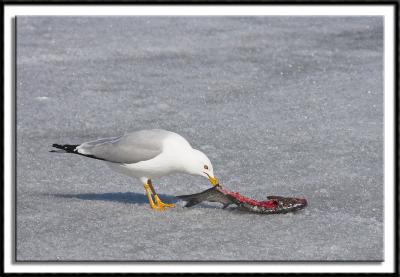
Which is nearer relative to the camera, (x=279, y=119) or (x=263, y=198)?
(x=263, y=198)

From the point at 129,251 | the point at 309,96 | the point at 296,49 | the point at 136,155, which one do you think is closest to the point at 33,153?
the point at 136,155

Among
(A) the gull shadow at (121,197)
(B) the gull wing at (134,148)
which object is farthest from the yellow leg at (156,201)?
(B) the gull wing at (134,148)

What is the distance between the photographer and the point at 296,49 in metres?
11.4

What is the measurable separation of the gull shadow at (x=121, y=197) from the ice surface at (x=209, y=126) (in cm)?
2

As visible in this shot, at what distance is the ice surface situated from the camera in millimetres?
5973

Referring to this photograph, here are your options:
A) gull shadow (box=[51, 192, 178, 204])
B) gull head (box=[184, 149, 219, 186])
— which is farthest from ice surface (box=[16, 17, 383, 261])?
gull head (box=[184, 149, 219, 186])

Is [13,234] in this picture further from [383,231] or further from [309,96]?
[309,96]

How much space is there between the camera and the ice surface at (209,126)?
19.6ft

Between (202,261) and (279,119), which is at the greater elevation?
(279,119)

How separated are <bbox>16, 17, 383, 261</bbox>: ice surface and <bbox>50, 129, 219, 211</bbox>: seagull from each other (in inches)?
13.0

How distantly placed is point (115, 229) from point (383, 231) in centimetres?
189

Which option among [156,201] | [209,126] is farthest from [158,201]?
[209,126]

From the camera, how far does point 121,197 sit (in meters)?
6.88

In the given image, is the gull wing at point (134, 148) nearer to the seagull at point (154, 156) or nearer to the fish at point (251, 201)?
the seagull at point (154, 156)
